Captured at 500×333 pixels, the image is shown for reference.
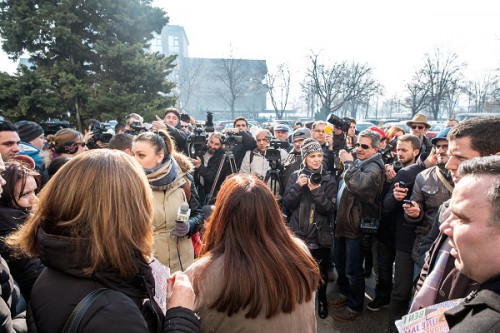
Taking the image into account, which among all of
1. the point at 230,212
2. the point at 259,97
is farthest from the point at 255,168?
the point at 259,97

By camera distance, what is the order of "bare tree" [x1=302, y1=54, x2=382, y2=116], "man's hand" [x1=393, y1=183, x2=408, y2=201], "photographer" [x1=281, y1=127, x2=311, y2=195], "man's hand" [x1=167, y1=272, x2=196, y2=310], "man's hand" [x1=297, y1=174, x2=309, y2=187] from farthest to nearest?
"bare tree" [x1=302, y1=54, x2=382, y2=116]
"photographer" [x1=281, y1=127, x2=311, y2=195]
"man's hand" [x1=297, y1=174, x2=309, y2=187]
"man's hand" [x1=393, y1=183, x2=408, y2=201]
"man's hand" [x1=167, y1=272, x2=196, y2=310]

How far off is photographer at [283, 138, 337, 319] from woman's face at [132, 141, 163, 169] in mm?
1636

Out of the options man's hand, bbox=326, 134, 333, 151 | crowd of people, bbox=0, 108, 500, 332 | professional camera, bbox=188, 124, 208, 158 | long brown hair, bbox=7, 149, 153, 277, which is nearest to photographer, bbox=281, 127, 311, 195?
man's hand, bbox=326, 134, 333, 151

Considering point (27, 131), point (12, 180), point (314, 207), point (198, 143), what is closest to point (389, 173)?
point (314, 207)

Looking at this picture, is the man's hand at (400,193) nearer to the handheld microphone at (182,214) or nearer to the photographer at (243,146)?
the handheld microphone at (182,214)

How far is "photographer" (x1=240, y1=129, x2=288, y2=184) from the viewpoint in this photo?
5.30 metres

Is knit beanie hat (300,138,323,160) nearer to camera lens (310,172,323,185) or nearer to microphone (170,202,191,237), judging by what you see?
camera lens (310,172,323,185)

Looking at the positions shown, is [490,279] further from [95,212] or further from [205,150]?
[205,150]

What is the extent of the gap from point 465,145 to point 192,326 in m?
2.25

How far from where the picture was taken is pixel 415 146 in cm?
430

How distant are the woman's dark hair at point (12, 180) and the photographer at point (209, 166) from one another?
9.72ft

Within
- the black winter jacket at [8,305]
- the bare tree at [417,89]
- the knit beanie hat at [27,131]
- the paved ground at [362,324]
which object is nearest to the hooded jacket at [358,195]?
→ the paved ground at [362,324]

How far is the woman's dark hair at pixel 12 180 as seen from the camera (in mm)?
2201

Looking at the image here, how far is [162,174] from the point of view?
301 cm
